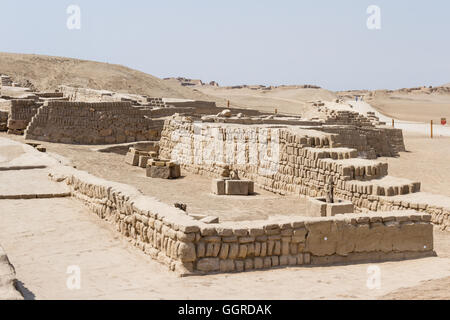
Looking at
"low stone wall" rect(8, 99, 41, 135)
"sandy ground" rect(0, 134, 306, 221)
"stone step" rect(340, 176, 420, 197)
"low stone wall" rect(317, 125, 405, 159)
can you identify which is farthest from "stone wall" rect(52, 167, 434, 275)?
"low stone wall" rect(8, 99, 41, 135)

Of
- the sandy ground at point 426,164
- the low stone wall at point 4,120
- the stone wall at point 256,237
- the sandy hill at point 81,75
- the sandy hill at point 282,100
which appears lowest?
the sandy ground at point 426,164

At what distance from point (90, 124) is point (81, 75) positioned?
1197 inches

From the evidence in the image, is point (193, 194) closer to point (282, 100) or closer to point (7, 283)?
point (7, 283)

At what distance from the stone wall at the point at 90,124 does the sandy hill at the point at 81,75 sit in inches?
934

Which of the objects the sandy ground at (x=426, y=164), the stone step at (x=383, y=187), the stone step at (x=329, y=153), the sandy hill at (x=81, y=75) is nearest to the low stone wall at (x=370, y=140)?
the sandy ground at (x=426, y=164)

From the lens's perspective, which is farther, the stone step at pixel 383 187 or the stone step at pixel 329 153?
the stone step at pixel 329 153

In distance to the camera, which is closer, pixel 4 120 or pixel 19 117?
pixel 19 117

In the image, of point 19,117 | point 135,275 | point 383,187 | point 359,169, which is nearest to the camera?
point 135,275

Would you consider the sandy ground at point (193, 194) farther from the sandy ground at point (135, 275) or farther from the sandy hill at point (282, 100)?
the sandy hill at point (282, 100)

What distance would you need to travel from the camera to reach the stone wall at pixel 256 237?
684 centimetres

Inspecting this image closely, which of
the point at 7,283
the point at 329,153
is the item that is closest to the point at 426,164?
the point at 329,153

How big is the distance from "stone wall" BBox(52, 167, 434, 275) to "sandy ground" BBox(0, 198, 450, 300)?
0.59 ft

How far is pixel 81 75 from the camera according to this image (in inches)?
2039
